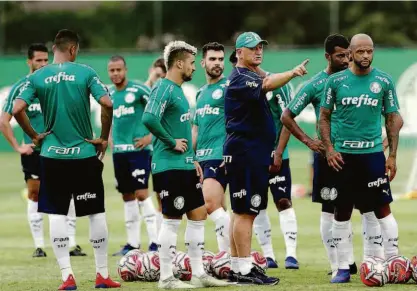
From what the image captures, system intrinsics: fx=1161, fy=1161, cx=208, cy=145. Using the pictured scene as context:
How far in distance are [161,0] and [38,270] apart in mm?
28824

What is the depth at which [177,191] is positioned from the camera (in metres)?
11.4

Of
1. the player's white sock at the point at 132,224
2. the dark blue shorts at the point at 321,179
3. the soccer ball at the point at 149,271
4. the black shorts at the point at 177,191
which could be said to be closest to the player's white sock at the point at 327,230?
the dark blue shorts at the point at 321,179

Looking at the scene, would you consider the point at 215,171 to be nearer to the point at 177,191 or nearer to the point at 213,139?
the point at 213,139

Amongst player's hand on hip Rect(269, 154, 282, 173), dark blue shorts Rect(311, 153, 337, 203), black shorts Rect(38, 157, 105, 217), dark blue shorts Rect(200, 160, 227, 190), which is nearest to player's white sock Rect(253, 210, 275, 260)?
dark blue shorts Rect(200, 160, 227, 190)

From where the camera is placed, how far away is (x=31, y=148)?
49.5 feet

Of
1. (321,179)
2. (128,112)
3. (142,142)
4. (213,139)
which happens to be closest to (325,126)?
(321,179)

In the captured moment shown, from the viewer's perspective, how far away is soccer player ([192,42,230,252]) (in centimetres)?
1313

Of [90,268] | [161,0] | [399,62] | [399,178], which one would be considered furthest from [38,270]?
[161,0]

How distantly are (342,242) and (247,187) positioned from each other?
1.12 metres

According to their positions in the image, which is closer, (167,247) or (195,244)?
(167,247)

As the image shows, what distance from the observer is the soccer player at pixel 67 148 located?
37.1 ft

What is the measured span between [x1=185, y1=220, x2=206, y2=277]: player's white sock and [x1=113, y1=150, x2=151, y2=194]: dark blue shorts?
13.6 feet

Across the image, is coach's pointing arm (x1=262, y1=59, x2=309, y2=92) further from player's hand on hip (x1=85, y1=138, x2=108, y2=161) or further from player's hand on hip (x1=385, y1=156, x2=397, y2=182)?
player's hand on hip (x1=85, y1=138, x2=108, y2=161)

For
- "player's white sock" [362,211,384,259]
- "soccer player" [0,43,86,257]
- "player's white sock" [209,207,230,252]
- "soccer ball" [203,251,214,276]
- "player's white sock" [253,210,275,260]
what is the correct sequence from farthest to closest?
"soccer player" [0,43,86,257] < "player's white sock" [253,210,275,260] < "player's white sock" [209,207,230,252] < "soccer ball" [203,251,214,276] < "player's white sock" [362,211,384,259]
